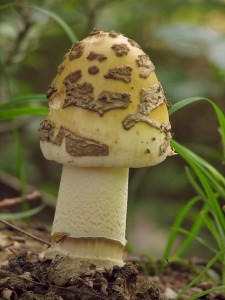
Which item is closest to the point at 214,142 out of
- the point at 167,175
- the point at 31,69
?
the point at 167,175

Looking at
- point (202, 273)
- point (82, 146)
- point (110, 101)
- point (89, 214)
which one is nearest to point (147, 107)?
point (110, 101)

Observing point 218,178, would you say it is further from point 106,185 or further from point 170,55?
point 170,55

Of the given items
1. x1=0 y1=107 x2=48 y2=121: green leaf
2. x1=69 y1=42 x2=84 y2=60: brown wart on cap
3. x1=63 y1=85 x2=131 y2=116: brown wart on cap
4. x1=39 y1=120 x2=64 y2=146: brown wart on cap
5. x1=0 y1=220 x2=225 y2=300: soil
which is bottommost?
x1=0 y1=220 x2=225 y2=300: soil

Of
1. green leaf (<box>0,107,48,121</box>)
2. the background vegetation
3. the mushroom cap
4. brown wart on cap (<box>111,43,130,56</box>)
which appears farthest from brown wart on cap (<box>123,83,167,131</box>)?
the background vegetation

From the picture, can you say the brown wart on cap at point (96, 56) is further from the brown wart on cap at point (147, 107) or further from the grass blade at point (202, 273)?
the grass blade at point (202, 273)

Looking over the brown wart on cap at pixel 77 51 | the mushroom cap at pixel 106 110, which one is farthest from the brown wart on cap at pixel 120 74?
the brown wart on cap at pixel 77 51

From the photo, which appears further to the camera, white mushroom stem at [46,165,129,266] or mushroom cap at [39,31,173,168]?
white mushroom stem at [46,165,129,266]

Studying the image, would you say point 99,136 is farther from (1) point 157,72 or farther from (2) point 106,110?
(1) point 157,72

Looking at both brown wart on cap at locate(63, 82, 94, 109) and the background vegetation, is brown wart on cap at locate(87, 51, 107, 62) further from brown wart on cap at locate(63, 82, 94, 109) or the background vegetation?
the background vegetation
